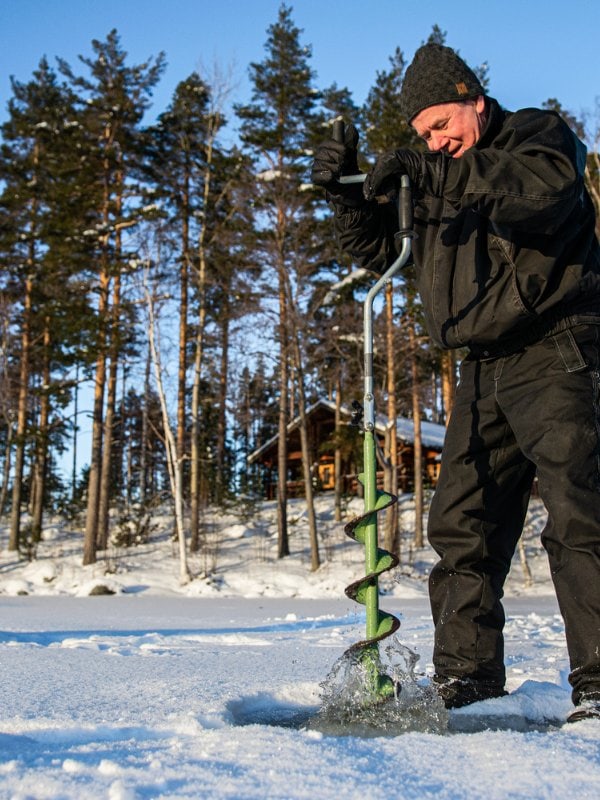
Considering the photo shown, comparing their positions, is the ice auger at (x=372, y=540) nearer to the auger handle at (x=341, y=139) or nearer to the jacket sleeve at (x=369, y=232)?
the auger handle at (x=341, y=139)

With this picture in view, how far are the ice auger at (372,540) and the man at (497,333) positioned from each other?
0.52ft

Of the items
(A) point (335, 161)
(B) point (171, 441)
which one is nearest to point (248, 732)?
(A) point (335, 161)

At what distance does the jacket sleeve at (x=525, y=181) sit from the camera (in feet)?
6.19

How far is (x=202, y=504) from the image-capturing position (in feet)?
76.6

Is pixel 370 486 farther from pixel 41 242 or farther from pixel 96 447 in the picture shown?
pixel 41 242

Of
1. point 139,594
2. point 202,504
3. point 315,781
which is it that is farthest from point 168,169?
point 315,781

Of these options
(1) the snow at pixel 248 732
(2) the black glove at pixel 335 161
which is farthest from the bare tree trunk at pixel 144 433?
(2) the black glove at pixel 335 161

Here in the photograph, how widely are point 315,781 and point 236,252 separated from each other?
61.1 feet

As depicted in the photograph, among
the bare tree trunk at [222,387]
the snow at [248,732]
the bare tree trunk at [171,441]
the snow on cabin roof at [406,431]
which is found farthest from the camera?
the snow on cabin roof at [406,431]

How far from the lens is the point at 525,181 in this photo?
189 centimetres

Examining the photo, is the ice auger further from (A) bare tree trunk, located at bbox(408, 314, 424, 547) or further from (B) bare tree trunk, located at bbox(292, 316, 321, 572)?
(A) bare tree trunk, located at bbox(408, 314, 424, 547)

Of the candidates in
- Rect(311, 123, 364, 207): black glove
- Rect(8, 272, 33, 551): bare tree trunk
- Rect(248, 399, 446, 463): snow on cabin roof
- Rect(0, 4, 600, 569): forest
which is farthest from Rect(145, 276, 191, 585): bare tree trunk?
Rect(311, 123, 364, 207): black glove

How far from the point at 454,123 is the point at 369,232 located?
→ 515 mm

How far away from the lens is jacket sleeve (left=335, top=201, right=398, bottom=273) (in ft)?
8.38
